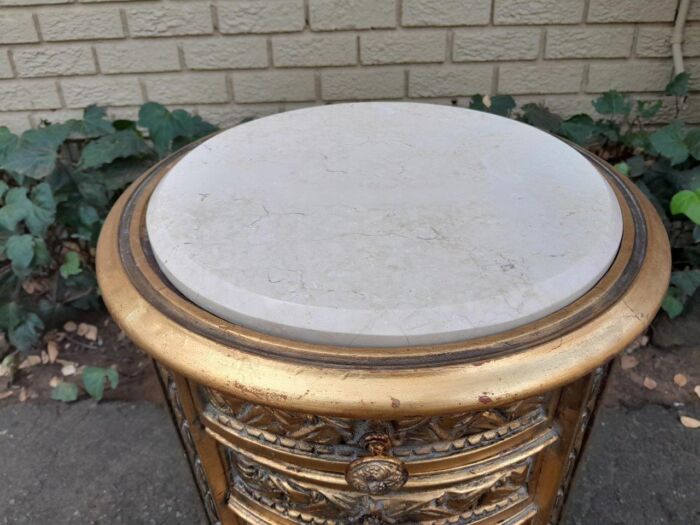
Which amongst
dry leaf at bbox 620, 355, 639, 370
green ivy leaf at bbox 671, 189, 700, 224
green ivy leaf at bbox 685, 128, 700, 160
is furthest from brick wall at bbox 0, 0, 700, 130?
dry leaf at bbox 620, 355, 639, 370

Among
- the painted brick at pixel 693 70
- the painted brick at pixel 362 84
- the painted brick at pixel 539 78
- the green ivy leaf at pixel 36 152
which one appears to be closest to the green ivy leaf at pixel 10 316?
the green ivy leaf at pixel 36 152

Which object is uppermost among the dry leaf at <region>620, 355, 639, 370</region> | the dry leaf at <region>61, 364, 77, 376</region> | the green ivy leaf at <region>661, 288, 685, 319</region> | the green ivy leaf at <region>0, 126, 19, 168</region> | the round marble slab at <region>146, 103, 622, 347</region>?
the round marble slab at <region>146, 103, 622, 347</region>

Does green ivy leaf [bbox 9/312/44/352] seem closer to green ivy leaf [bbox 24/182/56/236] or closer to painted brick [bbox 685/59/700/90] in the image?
green ivy leaf [bbox 24/182/56/236]

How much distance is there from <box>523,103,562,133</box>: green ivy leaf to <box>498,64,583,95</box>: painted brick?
110 millimetres

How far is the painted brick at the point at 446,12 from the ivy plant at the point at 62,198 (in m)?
0.86

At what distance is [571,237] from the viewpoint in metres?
1.02

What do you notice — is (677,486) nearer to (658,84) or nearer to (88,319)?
(658,84)

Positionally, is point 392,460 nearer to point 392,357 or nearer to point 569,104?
point 392,357

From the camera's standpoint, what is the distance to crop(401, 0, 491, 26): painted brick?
221 centimetres

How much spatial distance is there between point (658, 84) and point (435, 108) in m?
1.32

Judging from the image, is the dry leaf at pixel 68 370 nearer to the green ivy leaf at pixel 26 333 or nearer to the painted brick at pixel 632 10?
the green ivy leaf at pixel 26 333

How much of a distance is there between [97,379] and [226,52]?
1272 mm

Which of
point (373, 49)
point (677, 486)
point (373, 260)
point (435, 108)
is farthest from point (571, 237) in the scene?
point (373, 49)

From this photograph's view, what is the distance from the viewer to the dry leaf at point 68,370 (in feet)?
7.65
